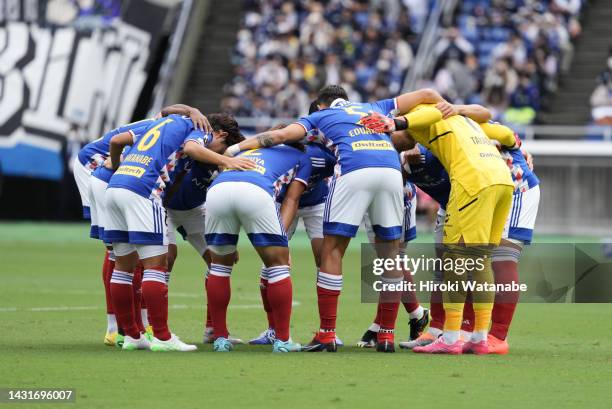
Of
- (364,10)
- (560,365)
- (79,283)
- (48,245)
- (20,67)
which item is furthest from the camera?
(364,10)

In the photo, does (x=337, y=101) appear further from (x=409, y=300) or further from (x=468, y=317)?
(x=468, y=317)

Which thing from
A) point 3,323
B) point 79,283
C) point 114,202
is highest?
point 114,202

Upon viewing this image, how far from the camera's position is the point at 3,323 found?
1386 cm

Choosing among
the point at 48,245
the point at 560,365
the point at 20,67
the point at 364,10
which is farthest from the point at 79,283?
the point at 364,10

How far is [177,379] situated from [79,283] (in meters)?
10.5

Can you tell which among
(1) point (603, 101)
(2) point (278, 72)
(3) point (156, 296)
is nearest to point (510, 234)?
(3) point (156, 296)

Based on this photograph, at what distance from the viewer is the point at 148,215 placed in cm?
1155

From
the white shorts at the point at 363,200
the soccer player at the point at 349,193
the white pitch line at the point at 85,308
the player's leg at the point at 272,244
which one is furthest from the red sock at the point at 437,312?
the white pitch line at the point at 85,308

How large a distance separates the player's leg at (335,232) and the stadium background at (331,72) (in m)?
21.4

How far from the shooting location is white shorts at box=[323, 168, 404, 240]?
11555 mm

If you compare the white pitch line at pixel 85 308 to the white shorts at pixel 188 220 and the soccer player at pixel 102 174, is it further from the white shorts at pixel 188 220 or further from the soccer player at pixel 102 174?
the white shorts at pixel 188 220

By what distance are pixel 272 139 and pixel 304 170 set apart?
1.65 ft

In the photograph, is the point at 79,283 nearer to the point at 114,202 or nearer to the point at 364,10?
the point at 114,202

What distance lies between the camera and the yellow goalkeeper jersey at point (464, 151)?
1151cm
